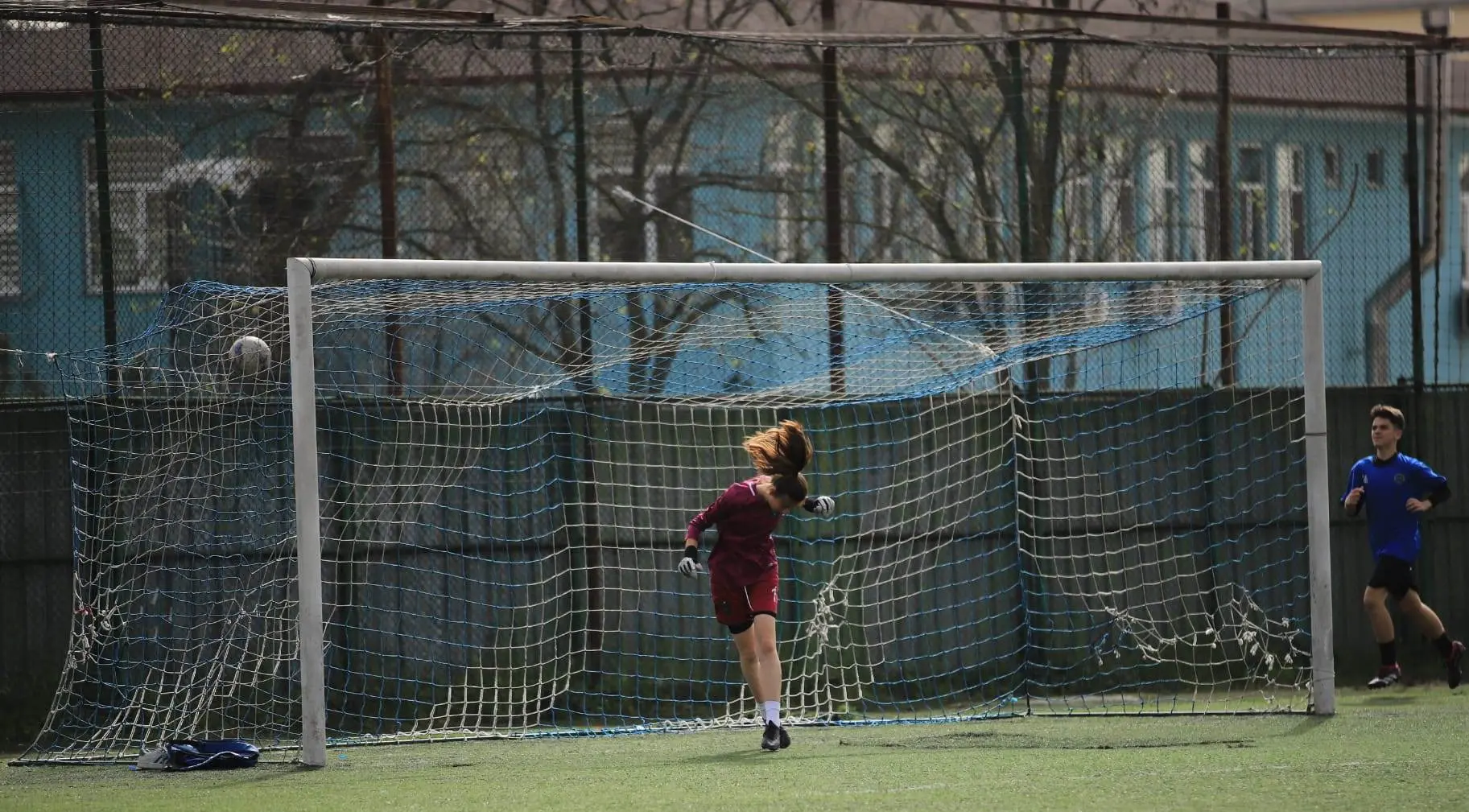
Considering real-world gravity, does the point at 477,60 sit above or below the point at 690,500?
above

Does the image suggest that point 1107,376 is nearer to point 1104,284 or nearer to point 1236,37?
point 1104,284

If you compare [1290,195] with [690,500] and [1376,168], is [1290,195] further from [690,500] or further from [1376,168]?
[690,500]

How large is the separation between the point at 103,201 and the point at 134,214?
0.60ft

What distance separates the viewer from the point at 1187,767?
6.76 meters

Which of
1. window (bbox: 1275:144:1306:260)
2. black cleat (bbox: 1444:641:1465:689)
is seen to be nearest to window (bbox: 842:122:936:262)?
window (bbox: 1275:144:1306:260)

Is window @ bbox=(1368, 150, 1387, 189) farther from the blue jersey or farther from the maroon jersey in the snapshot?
the maroon jersey

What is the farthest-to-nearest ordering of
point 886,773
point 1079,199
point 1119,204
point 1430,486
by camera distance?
point 1119,204, point 1079,199, point 1430,486, point 886,773

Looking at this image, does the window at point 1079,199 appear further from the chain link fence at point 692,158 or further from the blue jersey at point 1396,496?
the blue jersey at point 1396,496

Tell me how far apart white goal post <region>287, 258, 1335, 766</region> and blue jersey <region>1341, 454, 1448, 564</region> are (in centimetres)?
136

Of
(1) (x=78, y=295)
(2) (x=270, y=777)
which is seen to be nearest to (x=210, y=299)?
(1) (x=78, y=295)

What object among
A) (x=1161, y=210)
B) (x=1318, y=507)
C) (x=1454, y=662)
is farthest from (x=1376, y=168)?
(x=1318, y=507)

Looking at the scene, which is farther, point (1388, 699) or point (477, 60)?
point (477, 60)

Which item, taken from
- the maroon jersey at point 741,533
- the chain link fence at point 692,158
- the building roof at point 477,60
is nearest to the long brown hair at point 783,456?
the maroon jersey at point 741,533

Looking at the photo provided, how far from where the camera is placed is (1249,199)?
A: 11805 millimetres
